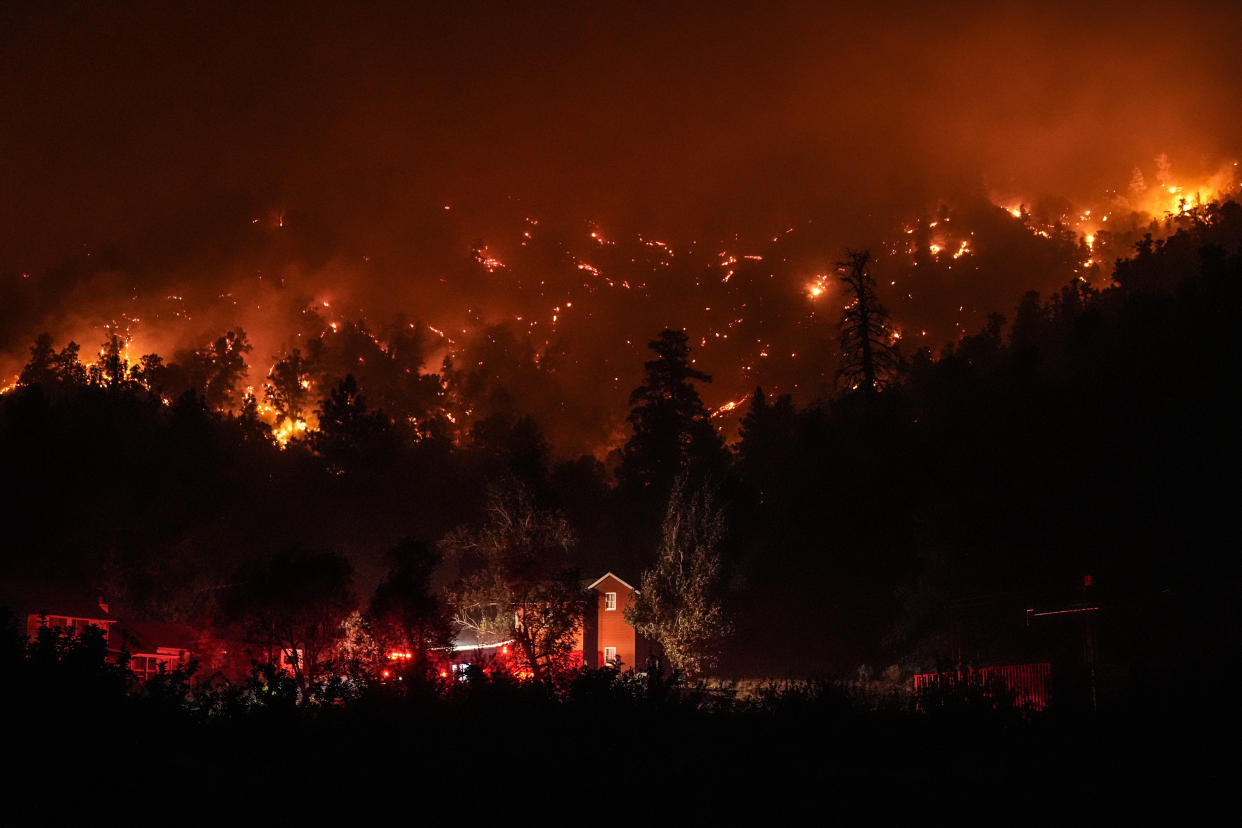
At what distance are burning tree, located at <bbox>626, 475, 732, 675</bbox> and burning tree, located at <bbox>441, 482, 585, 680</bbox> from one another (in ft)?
22.4

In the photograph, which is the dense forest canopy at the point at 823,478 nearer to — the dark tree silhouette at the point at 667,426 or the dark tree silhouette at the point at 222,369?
the dark tree silhouette at the point at 667,426

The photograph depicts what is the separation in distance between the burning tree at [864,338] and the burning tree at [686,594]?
1849 centimetres

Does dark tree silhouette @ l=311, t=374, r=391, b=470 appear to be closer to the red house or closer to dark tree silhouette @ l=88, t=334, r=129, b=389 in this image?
dark tree silhouette @ l=88, t=334, r=129, b=389

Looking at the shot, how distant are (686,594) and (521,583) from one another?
35.1 ft

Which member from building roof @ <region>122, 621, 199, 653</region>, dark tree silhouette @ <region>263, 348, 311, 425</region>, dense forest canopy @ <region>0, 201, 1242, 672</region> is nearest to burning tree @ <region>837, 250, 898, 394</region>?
dense forest canopy @ <region>0, 201, 1242, 672</region>

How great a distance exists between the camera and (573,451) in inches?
4508

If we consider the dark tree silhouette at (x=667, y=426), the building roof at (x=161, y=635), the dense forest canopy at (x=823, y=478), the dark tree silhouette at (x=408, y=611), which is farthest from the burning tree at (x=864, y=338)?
the building roof at (x=161, y=635)

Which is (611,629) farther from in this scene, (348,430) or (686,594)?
(348,430)

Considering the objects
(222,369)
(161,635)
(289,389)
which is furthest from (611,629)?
(222,369)

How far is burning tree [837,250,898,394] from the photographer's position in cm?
6050

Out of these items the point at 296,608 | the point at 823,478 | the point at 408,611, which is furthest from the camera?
the point at 823,478

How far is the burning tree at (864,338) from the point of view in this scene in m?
60.5

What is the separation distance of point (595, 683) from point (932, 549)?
29837 millimetres

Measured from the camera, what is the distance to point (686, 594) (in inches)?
1672
